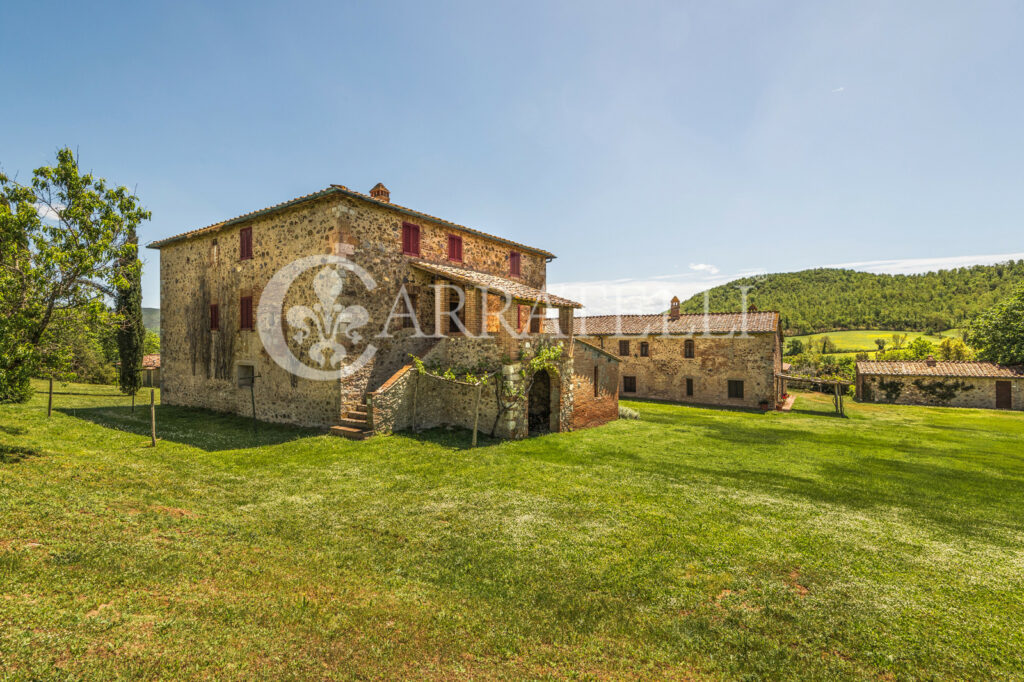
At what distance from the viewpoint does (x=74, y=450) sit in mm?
10203

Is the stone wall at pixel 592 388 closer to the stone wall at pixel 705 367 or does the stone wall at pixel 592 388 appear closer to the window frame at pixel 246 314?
the stone wall at pixel 705 367

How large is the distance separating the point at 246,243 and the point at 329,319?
561cm

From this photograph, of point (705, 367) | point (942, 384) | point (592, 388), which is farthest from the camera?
point (942, 384)

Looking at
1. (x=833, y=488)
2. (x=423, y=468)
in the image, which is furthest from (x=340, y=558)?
(x=833, y=488)

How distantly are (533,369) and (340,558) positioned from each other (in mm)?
9146

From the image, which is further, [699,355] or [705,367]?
[699,355]

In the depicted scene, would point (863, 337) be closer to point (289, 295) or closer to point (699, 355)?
point (699, 355)

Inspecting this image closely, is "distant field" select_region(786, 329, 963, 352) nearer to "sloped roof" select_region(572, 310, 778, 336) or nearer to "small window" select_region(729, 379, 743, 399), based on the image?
"sloped roof" select_region(572, 310, 778, 336)

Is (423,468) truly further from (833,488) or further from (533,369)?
(833,488)

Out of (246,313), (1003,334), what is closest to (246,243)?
(246,313)

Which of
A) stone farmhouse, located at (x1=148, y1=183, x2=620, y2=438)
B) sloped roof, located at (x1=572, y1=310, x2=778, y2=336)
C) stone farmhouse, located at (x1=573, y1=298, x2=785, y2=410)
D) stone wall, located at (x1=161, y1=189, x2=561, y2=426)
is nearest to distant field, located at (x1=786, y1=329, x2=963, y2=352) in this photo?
sloped roof, located at (x1=572, y1=310, x2=778, y2=336)

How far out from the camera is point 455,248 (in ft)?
58.7

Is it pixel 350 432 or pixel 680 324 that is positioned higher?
pixel 680 324

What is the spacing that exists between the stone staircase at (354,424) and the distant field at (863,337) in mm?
65662
